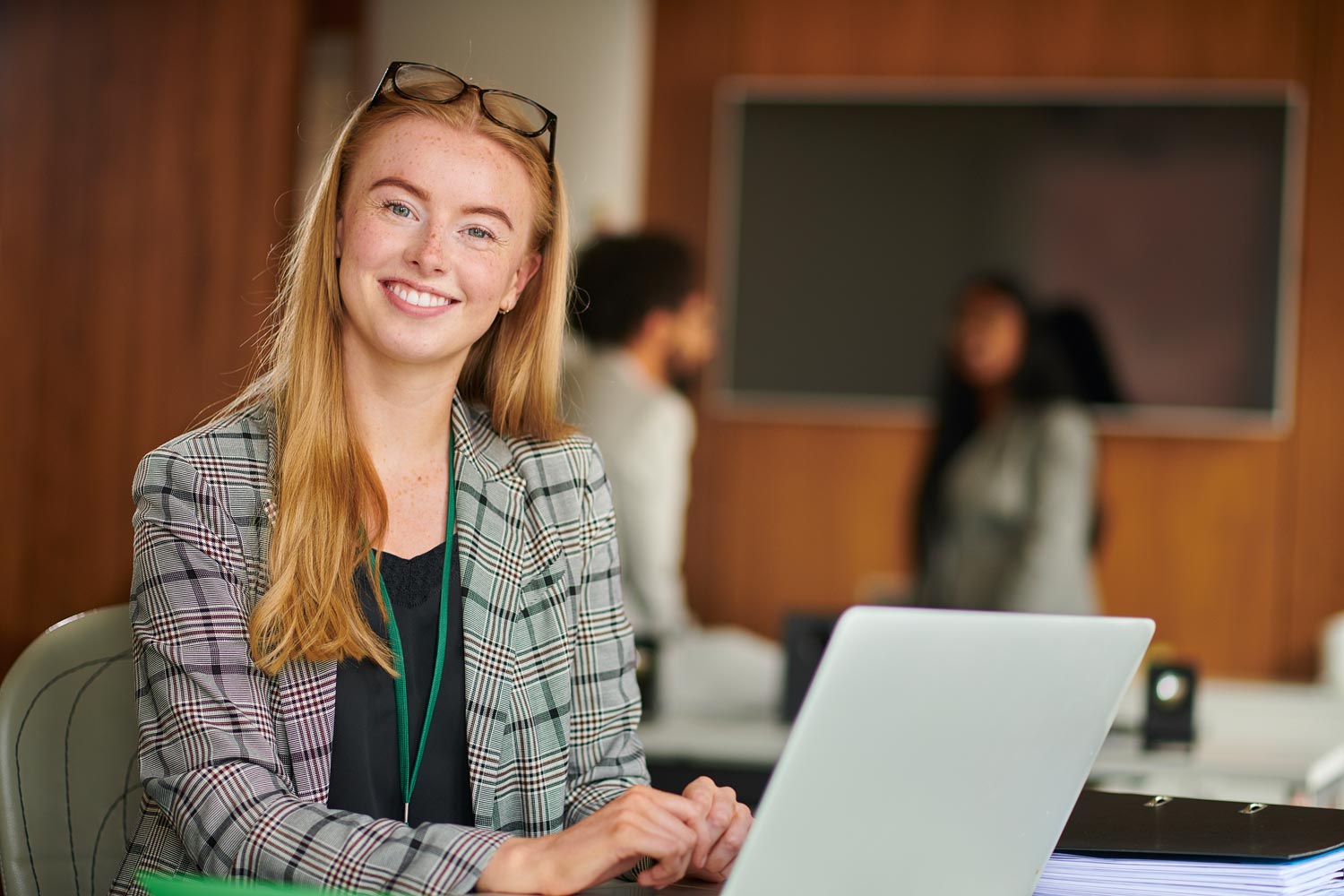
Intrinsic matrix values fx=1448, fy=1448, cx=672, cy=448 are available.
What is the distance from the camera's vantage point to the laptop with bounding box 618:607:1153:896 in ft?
2.73

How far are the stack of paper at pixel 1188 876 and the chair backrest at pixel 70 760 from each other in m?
0.88

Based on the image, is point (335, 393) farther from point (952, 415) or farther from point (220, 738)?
point (952, 415)

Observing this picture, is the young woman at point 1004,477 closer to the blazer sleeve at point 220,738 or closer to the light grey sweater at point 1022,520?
the light grey sweater at point 1022,520

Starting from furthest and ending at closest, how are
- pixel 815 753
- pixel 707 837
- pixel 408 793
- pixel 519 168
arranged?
pixel 519 168 → pixel 408 793 → pixel 707 837 → pixel 815 753

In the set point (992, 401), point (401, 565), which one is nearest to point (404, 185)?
point (401, 565)

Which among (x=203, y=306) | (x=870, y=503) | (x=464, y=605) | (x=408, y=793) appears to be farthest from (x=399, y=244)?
(x=870, y=503)

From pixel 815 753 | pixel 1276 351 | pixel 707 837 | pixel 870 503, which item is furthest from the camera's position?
pixel 870 503

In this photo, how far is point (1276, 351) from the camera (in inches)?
198

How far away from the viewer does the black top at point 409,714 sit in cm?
130

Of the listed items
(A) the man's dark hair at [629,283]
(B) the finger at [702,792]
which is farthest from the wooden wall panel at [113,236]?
(B) the finger at [702,792]

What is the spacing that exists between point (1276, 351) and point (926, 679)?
4.64 m

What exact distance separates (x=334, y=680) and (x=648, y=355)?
2.32m

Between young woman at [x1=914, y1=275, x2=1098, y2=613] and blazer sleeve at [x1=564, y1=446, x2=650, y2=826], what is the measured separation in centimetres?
195

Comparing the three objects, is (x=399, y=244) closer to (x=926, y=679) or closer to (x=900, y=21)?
(x=926, y=679)
